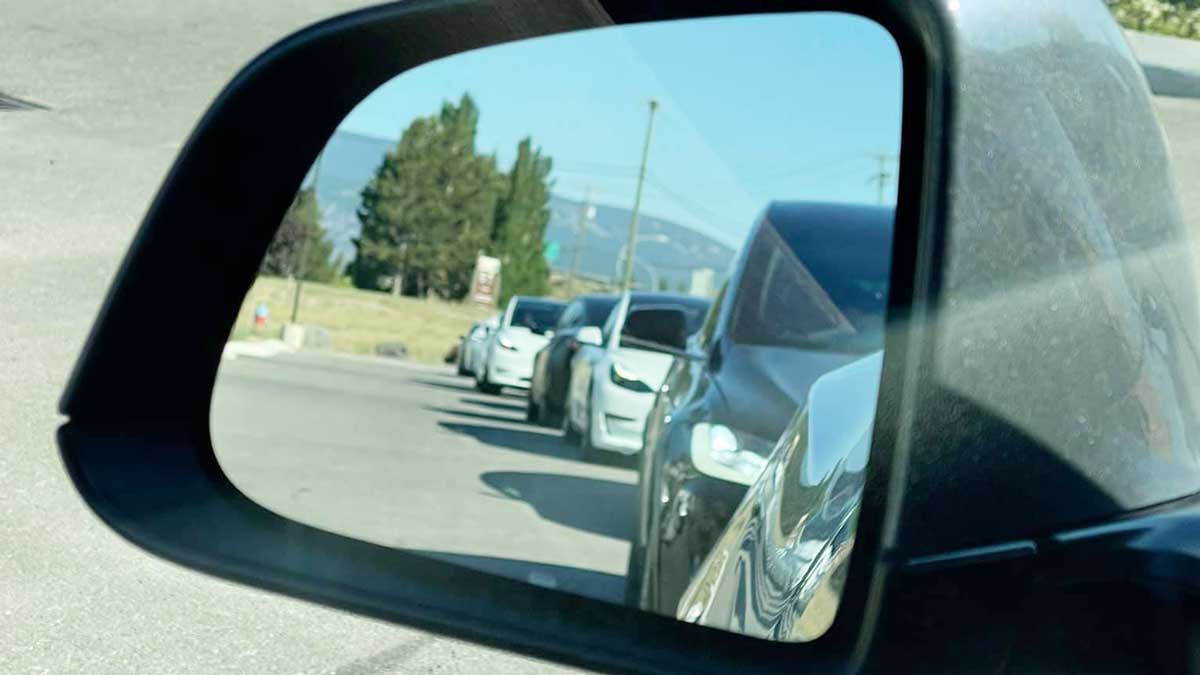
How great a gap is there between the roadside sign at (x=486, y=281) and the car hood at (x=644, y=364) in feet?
3.59

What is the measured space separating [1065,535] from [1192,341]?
0.28 meters

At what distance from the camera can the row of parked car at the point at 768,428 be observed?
1.95 m

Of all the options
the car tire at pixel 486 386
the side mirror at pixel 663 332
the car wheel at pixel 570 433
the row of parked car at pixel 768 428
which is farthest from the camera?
the car tire at pixel 486 386

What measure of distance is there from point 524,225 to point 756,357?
17.1 ft

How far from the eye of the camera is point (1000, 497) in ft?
4.42

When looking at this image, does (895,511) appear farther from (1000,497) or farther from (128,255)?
(128,255)

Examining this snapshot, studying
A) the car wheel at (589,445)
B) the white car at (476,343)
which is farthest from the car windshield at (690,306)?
the white car at (476,343)

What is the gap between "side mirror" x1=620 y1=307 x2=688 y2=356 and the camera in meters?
6.04

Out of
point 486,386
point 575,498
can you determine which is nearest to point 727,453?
point 575,498

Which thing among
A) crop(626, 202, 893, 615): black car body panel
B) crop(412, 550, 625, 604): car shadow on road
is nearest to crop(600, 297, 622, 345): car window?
crop(626, 202, 893, 615): black car body panel

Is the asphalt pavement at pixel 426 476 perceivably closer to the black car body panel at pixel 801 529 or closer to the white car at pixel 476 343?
the black car body panel at pixel 801 529

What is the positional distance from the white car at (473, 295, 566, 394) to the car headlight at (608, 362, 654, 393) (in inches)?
422

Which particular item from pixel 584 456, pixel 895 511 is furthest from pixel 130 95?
pixel 895 511

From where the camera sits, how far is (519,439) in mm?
14430
